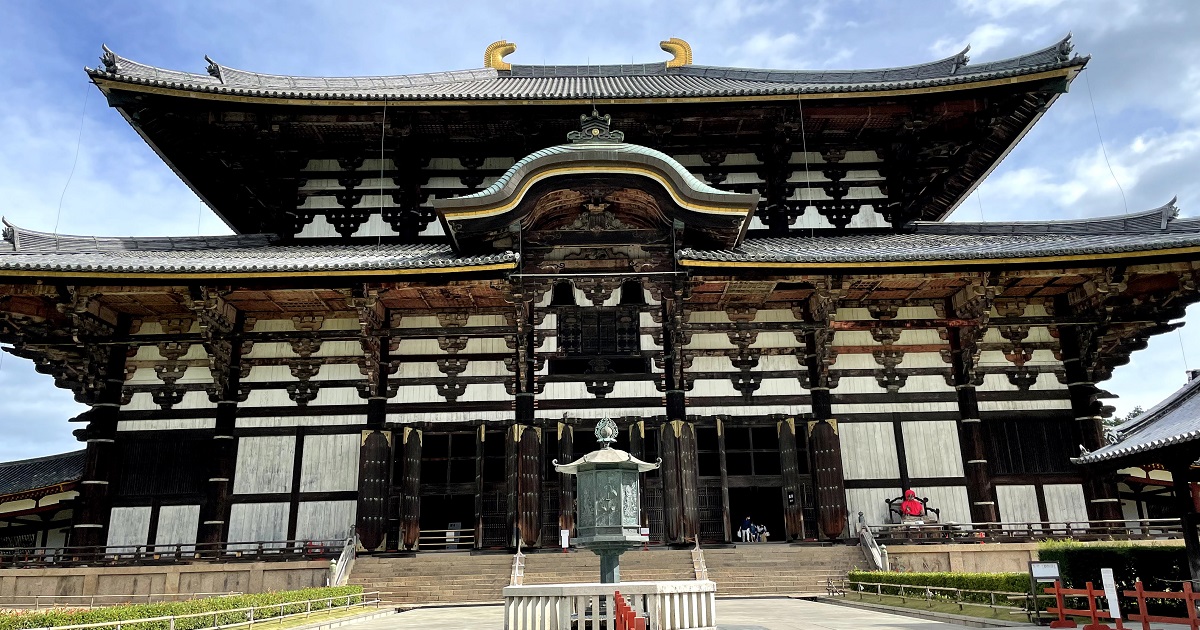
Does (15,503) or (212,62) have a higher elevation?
(212,62)

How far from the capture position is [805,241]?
A: 2238cm

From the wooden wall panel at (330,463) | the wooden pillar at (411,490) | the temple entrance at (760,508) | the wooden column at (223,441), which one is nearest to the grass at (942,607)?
the temple entrance at (760,508)

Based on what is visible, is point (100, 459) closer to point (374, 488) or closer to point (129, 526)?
point (129, 526)

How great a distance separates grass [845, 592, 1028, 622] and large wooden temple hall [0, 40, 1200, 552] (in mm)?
4122

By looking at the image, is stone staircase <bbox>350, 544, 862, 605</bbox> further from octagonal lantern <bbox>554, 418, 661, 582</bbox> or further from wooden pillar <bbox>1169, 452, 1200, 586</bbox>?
wooden pillar <bbox>1169, 452, 1200, 586</bbox>

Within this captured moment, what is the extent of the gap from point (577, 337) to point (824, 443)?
6.80 m

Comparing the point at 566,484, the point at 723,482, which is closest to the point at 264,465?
the point at 566,484

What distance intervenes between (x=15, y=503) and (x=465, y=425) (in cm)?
1327

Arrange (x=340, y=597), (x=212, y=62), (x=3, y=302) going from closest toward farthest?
(x=340, y=597) → (x=3, y=302) → (x=212, y=62)

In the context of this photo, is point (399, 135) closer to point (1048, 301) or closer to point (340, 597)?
point (340, 597)

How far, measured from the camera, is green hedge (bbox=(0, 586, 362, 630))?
37.0 ft

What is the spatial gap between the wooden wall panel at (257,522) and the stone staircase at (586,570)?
9.93 feet

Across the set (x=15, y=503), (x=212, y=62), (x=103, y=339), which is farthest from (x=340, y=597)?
(x=212, y=62)

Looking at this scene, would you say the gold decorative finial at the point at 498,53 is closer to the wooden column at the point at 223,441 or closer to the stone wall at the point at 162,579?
the wooden column at the point at 223,441
